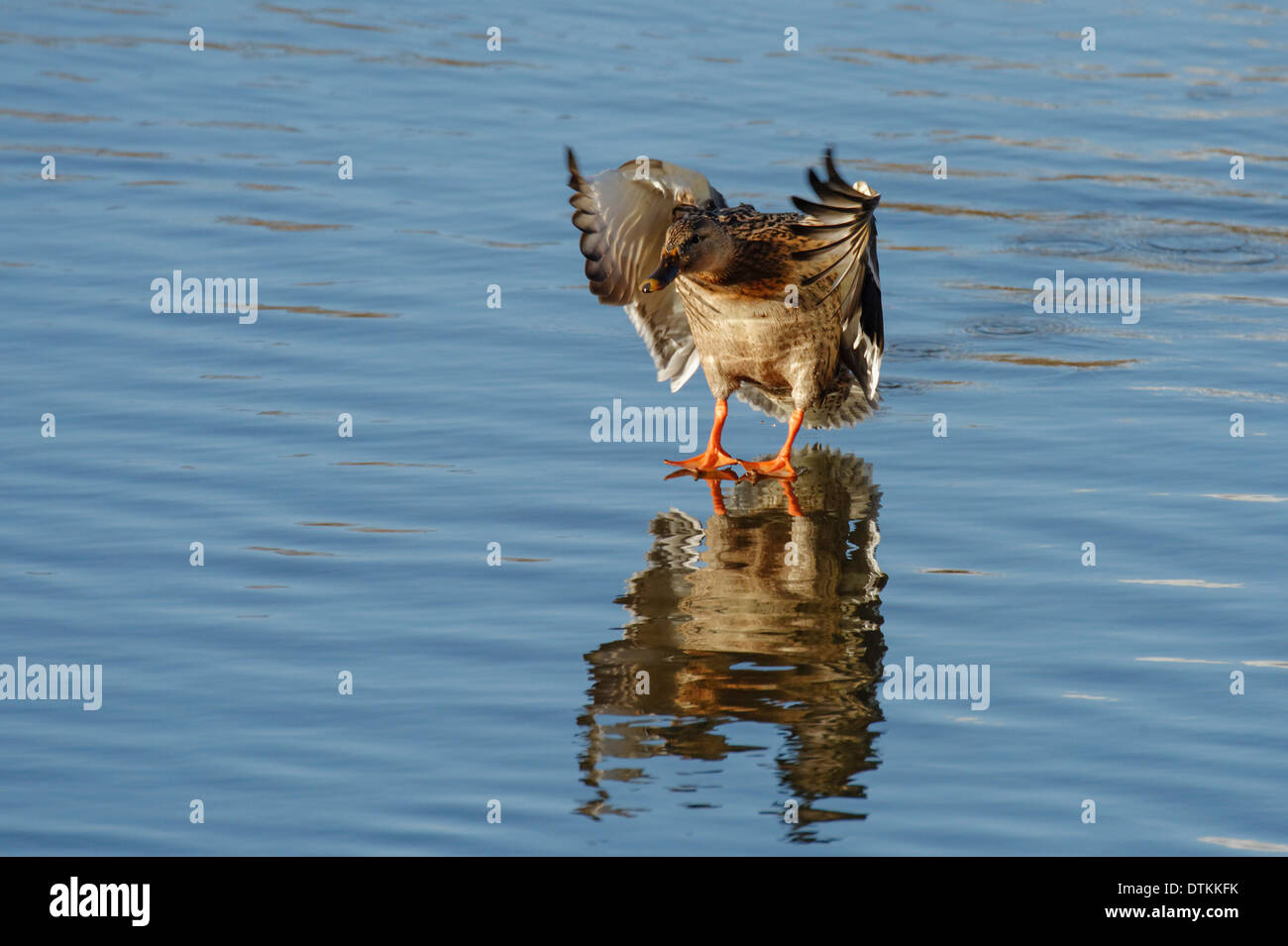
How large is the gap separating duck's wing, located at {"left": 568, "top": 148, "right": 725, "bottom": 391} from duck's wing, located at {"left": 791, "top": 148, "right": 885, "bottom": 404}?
63cm

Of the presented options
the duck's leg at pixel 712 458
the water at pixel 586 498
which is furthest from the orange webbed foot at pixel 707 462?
the water at pixel 586 498

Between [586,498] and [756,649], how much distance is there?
1728mm

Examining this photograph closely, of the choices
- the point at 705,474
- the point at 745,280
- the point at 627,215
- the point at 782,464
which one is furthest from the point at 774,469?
the point at 627,215

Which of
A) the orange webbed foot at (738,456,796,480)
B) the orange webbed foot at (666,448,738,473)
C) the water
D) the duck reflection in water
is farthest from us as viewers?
the orange webbed foot at (666,448,738,473)

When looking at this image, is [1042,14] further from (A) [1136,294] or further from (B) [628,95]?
(A) [1136,294]

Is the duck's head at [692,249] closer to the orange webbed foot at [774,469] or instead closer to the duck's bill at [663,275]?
the duck's bill at [663,275]

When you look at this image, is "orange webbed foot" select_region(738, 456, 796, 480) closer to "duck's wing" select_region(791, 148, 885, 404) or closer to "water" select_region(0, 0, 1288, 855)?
"water" select_region(0, 0, 1288, 855)

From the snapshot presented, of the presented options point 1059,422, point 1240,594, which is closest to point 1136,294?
point 1059,422

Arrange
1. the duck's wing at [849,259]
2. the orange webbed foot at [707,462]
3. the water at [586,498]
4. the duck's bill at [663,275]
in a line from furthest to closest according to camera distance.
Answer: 1. the orange webbed foot at [707,462]
2. the duck's bill at [663,275]
3. the duck's wing at [849,259]
4. the water at [586,498]

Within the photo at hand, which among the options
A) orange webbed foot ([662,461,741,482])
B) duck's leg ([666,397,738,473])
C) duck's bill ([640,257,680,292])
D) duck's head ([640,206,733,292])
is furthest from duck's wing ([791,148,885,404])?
orange webbed foot ([662,461,741,482])

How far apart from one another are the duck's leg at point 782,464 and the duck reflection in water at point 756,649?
89 millimetres

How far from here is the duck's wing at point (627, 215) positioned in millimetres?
8352

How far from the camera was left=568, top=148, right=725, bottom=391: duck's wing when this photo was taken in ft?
27.4

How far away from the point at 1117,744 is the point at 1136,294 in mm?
5697
